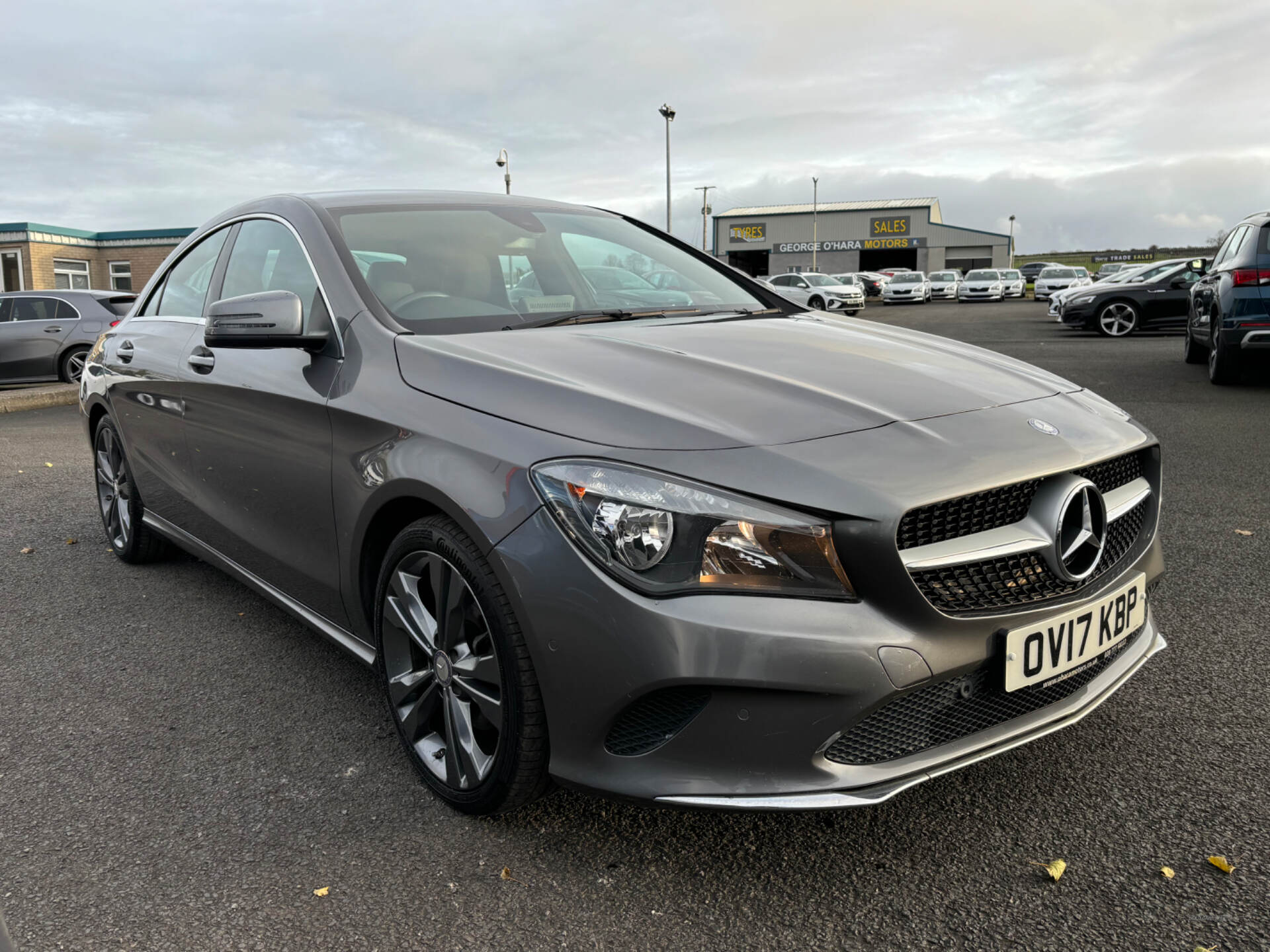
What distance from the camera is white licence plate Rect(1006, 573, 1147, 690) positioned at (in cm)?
200

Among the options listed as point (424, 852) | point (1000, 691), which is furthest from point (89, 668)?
point (1000, 691)

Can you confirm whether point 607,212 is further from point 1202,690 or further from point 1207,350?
point 1207,350

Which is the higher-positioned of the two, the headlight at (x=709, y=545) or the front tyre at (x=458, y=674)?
the headlight at (x=709, y=545)

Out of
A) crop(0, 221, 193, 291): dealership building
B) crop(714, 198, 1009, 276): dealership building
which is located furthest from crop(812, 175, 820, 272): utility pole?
crop(0, 221, 193, 291): dealership building

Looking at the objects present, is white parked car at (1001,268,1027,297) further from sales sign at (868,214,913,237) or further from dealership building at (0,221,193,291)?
dealership building at (0,221,193,291)

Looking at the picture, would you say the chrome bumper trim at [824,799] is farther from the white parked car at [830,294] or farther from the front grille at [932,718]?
the white parked car at [830,294]

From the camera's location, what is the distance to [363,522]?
8.22 ft

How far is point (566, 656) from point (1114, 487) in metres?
1.36

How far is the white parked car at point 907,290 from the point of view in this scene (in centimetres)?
4041

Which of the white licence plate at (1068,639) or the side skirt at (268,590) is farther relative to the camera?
the side skirt at (268,590)

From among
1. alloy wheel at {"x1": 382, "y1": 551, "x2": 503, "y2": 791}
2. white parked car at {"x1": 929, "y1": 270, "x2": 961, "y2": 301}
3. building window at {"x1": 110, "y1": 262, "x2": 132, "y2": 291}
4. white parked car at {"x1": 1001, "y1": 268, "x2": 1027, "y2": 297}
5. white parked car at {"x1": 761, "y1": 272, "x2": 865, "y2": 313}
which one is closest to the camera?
alloy wheel at {"x1": 382, "y1": 551, "x2": 503, "y2": 791}

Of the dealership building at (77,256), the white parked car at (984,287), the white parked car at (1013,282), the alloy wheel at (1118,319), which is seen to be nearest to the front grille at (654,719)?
the alloy wheel at (1118,319)

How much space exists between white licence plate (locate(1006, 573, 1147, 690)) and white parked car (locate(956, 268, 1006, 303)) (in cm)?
4218

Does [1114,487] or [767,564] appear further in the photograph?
[1114,487]
